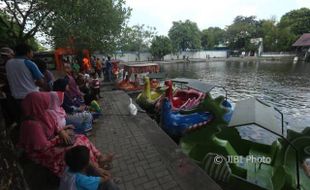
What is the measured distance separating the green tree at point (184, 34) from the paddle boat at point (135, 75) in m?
40.7

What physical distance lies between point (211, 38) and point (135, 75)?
58030mm

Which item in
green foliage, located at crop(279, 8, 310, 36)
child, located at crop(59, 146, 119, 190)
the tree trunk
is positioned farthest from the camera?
green foliage, located at crop(279, 8, 310, 36)

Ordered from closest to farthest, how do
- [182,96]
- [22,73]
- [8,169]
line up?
1. [8,169]
2. [22,73]
3. [182,96]

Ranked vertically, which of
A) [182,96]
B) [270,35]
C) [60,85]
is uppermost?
[270,35]

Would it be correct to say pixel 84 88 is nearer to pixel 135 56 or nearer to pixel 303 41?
pixel 135 56

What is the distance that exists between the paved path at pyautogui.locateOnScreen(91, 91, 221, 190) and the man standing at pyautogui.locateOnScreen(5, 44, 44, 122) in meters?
1.93

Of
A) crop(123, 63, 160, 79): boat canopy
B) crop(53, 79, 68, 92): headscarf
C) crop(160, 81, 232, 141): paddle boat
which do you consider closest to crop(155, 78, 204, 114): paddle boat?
crop(160, 81, 232, 141): paddle boat

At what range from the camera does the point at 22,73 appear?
3.83m

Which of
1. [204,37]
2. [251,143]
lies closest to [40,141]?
[251,143]

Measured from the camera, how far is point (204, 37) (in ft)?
217

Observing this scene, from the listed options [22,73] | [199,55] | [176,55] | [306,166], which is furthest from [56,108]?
[199,55]

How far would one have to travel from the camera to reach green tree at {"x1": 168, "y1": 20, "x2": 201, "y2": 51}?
5331 cm

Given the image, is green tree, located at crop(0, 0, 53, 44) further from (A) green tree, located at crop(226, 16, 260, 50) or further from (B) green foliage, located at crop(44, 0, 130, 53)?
(A) green tree, located at crop(226, 16, 260, 50)

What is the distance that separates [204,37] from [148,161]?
219ft
